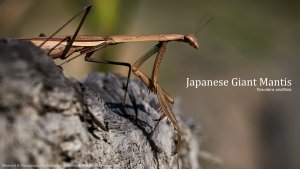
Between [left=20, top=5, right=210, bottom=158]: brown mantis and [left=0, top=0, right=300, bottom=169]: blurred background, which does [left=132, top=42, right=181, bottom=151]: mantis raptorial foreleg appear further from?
[left=0, top=0, right=300, bottom=169]: blurred background

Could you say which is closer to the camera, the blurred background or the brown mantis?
the brown mantis

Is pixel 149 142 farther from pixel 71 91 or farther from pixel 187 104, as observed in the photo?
pixel 187 104

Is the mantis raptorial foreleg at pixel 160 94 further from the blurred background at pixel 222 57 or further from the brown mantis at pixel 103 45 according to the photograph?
the blurred background at pixel 222 57

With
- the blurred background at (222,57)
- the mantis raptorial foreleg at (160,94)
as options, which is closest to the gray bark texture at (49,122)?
the mantis raptorial foreleg at (160,94)

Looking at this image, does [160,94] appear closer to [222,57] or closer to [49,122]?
[49,122]

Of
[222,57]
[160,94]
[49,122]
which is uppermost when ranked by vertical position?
[222,57]

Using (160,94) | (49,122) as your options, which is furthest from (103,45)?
(49,122)

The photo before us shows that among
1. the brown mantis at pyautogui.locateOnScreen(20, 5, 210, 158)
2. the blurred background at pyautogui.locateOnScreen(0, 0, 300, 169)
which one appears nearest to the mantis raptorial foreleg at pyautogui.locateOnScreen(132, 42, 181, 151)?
the brown mantis at pyautogui.locateOnScreen(20, 5, 210, 158)

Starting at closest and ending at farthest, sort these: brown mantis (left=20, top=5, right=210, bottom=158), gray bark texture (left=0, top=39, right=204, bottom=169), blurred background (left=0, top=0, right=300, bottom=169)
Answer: gray bark texture (left=0, top=39, right=204, bottom=169)
brown mantis (left=20, top=5, right=210, bottom=158)
blurred background (left=0, top=0, right=300, bottom=169)

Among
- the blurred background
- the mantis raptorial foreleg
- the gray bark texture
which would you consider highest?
the blurred background
